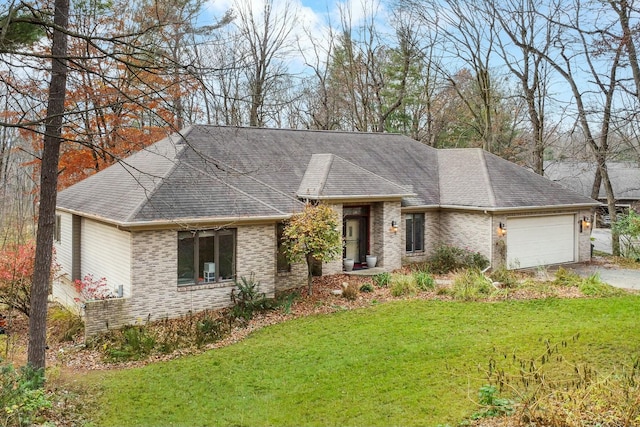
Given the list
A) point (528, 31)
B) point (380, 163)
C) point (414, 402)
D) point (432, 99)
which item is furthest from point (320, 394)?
point (432, 99)

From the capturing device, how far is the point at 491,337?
10.1 metres

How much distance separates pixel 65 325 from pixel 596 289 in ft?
48.4

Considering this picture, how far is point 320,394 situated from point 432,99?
29186mm

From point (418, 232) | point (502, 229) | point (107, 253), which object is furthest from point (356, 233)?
point (107, 253)

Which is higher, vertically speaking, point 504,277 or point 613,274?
point 504,277

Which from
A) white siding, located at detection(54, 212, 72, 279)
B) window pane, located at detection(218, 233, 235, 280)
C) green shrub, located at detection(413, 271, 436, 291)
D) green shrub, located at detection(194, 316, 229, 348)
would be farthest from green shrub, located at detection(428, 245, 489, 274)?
white siding, located at detection(54, 212, 72, 279)

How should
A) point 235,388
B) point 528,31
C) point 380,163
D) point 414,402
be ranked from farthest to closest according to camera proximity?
point 528,31 → point 380,163 → point 235,388 → point 414,402

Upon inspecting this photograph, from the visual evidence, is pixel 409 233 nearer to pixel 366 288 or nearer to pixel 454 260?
pixel 454 260

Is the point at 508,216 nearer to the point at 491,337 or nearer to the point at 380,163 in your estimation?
the point at 380,163

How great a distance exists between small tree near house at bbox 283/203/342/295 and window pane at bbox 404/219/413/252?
5541mm

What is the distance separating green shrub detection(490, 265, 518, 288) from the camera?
49.1ft

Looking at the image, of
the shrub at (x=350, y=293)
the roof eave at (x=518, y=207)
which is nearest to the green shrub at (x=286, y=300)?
the shrub at (x=350, y=293)

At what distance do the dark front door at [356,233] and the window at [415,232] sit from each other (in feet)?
7.08

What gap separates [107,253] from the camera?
1361 centimetres
